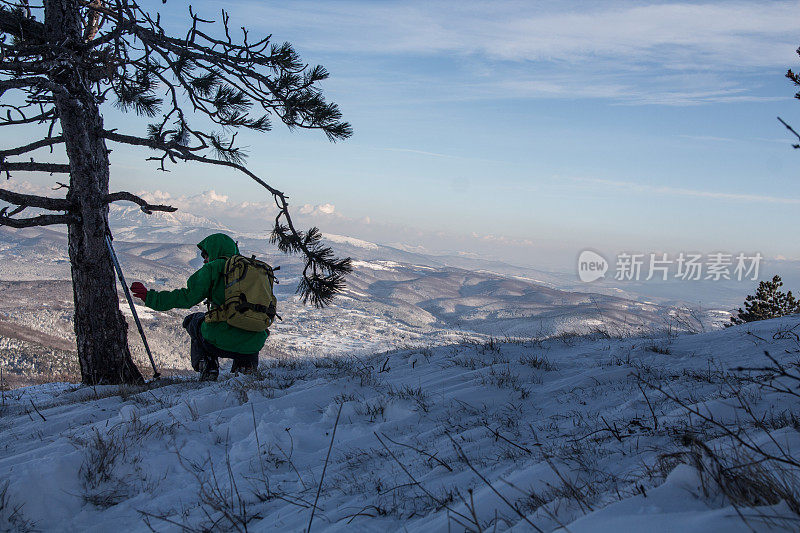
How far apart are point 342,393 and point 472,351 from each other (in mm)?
2328

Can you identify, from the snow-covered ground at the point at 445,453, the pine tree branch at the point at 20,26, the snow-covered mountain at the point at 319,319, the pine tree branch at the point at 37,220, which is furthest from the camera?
the snow-covered mountain at the point at 319,319

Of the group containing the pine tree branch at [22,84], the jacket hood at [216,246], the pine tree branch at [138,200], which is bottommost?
the jacket hood at [216,246]

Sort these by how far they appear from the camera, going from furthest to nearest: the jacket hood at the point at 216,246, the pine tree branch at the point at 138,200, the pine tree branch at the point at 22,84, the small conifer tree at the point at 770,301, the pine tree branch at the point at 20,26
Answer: the small conifer tree at the point at 770,301, the pine tree branch at the point at 138,200, the jacket hood at the point at 216,246, the pine tree branch at the point at 20,26, the pine tree branch at the point at 22,84

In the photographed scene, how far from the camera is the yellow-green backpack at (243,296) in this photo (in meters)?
5.94

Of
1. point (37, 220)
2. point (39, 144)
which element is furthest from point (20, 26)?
point (37, 220)

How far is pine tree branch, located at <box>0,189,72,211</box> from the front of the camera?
20.1 feet

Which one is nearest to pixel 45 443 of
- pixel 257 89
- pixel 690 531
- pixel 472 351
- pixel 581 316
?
pixel 690 531

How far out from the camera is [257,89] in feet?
24.3

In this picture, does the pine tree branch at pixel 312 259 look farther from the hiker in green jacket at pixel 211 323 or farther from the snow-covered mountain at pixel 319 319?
the snow-covered mountain at pixel 319 319

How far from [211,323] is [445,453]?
469 cm

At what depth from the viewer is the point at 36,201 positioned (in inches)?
252

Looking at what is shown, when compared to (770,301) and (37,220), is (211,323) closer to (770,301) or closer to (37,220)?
(37,220)

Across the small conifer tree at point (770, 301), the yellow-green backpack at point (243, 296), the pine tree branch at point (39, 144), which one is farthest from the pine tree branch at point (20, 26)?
the small conifer tree at point (770, 301)

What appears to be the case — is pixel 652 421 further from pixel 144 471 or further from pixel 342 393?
pixel 144 471
